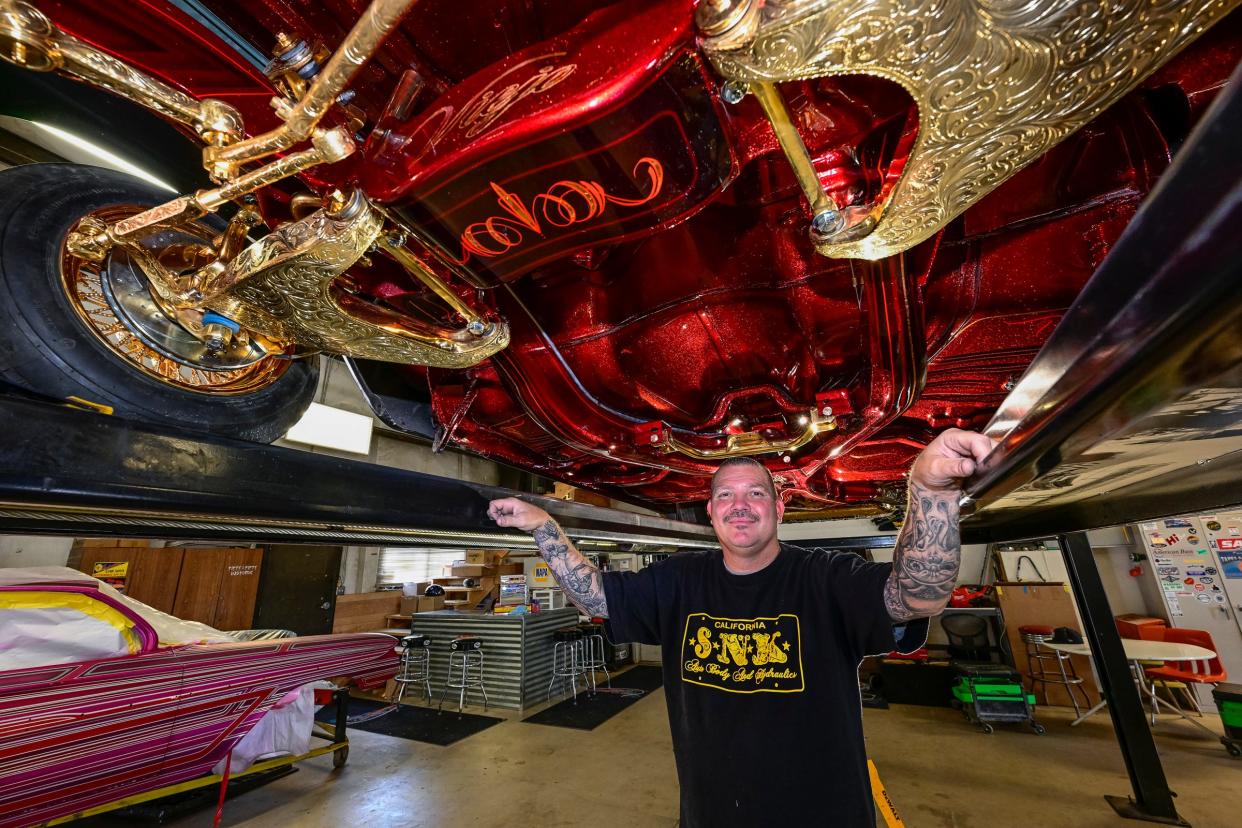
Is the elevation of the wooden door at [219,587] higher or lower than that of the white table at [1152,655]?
higher

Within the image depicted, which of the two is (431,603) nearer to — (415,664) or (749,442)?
(415,664)

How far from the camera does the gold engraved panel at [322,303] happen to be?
3.41 feet

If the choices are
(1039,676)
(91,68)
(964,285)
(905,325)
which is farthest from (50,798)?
(1039,676)

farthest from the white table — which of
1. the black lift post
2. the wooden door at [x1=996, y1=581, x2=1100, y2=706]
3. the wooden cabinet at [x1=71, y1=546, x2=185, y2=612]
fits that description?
the wooden cabinet at [x1=71, y1=546, x2=185, y2=612]

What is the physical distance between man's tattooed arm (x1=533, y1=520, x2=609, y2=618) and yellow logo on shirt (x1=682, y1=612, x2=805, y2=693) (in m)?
0.26

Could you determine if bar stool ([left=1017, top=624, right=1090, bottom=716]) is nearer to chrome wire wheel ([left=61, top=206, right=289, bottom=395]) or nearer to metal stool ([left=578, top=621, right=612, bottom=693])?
metal stool ([left=578, top=621, right=612, bottom=693])

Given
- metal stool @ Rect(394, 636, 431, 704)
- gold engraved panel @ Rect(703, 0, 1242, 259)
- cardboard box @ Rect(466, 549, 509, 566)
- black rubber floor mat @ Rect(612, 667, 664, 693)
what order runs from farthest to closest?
cardboard box @ Rect(466, 549, 509, 566), black rubber floor mat @ Rect(612, 667, 664, 693), metal stool @ Rect(394, 636, 431, 704), gold engraved panel @ Rect(703, 0, 1242, 259)

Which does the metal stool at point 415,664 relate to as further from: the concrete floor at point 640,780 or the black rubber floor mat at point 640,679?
the black rubber floor mat at point 640,679

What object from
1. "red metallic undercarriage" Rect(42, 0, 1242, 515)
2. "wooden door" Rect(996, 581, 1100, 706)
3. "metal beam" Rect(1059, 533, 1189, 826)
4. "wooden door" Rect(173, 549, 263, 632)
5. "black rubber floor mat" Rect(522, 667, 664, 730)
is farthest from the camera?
"wooden door" Rect(996, 581, 1100, 706)

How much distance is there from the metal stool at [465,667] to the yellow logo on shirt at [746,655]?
15.7 ft

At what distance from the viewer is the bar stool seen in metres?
5.00

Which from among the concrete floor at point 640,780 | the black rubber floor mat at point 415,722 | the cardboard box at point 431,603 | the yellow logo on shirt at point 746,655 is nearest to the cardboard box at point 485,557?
the cardboard box at point 431,603

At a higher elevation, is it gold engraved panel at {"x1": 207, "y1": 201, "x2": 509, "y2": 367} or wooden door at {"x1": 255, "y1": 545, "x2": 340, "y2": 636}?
gold engraved panel at {"x1": 207, "y1": 201, "x2": 509, "y2": 367}

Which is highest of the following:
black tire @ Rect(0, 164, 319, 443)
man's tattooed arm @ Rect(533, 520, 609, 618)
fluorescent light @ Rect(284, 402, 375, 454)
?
fluorescent light @ Rect(284, 402, 375, 454)
